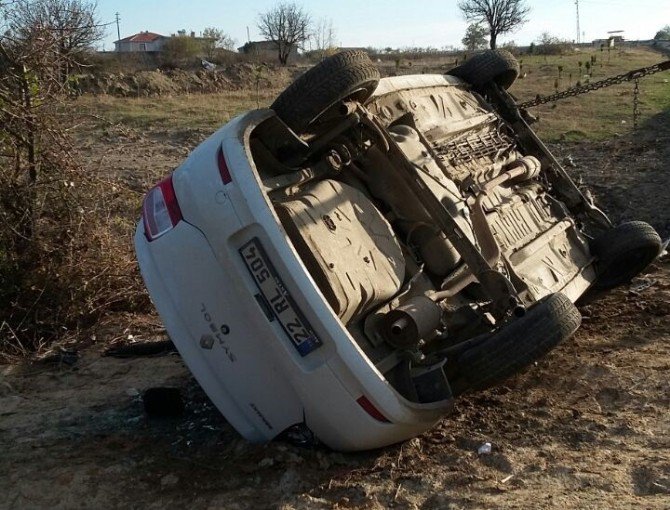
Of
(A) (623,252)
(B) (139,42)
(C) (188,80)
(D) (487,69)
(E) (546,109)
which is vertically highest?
(B) (139,42)

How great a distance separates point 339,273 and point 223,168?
71 cm

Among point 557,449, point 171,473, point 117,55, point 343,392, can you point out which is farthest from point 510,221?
point 117,55

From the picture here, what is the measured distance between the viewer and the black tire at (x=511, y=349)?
381 centimetres

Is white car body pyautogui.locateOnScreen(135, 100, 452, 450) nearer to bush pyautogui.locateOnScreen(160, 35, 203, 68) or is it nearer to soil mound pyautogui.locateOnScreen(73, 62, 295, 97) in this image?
soil mound pyautogui.locateOnScreen(73, 62, 295, 97)

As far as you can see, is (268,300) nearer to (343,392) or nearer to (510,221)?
(343,392)

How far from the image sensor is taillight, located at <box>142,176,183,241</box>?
3.75 m

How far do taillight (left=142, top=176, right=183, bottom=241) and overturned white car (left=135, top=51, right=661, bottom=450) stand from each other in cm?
1

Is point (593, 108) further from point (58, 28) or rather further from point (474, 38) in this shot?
point (474, 38)

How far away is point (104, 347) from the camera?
5.86 meters

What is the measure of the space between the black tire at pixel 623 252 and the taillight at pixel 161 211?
3.47 meters

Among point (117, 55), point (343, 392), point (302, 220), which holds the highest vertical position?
point (117, 55)

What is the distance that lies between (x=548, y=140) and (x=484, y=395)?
33.8 feet

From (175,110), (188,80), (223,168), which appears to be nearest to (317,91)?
(223,168)

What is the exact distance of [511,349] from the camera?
3828 mm
